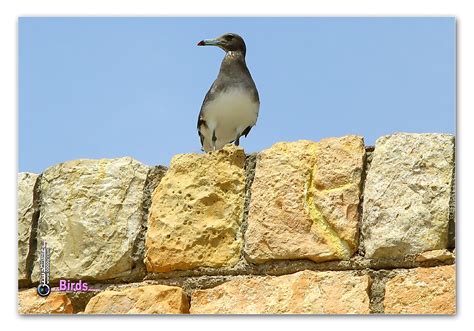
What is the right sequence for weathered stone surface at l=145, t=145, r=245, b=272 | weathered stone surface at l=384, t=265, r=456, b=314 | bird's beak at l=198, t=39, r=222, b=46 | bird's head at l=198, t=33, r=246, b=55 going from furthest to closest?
bird's head at l=198, t=33, r=246, b=55 → bird's beak at l=198, t=39, r=222, b=46 → weathered stone surface at l=145, t=145, r=245, b=272 → weathered stone surface at l=384, t=265, r=456, b=314

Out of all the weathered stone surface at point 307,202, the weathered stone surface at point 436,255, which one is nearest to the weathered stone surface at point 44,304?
the weathered stone surface at point 307,202

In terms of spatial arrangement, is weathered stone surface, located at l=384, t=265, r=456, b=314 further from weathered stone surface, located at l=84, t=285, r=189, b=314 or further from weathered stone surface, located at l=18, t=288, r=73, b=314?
weathered stone surface, located at l=18, t=288, r=73, b=314

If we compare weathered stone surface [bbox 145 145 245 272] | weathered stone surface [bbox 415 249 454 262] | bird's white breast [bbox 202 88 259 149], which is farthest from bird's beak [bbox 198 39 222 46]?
weathered stone surface [bbox 415 249 454 262]

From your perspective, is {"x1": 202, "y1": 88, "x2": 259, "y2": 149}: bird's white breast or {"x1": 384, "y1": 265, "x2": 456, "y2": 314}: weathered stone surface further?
{"x1": 202, "y1": 88, "x2": 259, "y2": 149}: bird's white breast

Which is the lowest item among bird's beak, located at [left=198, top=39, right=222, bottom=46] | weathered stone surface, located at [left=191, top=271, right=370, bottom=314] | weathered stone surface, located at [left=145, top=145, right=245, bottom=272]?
weathered stone surface, located at [left=191, top=271, right=370, bottom=314]

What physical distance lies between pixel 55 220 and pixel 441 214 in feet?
3.79

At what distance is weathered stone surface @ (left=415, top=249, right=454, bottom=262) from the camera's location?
2949mm

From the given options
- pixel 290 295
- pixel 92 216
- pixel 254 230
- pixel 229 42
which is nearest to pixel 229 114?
pixel 229 42

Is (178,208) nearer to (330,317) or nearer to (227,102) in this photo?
(330,317)

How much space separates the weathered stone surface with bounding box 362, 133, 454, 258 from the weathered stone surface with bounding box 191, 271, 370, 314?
0.12m

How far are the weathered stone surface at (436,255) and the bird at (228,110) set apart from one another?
5.07ft

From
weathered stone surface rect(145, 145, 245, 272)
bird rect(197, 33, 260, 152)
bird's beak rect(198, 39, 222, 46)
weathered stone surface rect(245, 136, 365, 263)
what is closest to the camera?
weathered stone surface rect(245, 136, 365, 263)

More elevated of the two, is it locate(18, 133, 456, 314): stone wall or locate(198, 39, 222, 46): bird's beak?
locate(198, 39, 222, 46): bird's beak

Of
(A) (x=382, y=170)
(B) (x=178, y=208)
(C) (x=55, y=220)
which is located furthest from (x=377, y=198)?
(C) (x=55, y=220)
